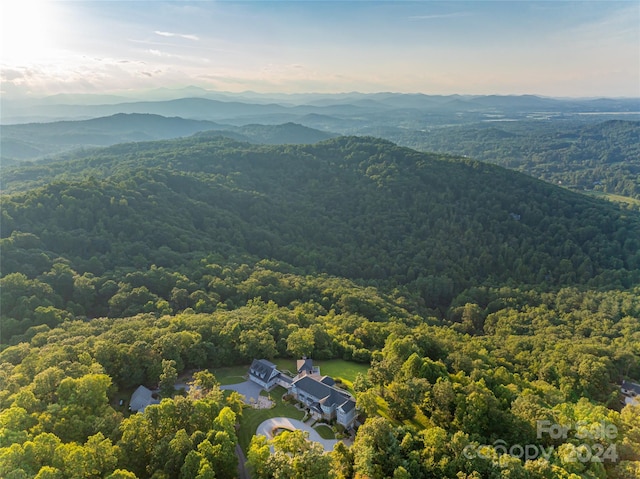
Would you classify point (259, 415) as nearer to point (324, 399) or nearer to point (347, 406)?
point (324, 399)

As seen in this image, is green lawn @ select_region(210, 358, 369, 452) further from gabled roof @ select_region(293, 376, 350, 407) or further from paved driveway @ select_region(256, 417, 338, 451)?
gabled roof @ select_region(293, 376, 350, 407)

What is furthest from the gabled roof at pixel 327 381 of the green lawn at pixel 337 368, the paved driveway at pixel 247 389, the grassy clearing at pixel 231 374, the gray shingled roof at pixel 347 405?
the grassy clearing at pixel 231 374

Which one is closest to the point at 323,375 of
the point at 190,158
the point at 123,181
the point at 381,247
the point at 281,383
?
the point at 281,383

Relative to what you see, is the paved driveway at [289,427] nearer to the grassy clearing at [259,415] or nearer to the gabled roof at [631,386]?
the grassy clearing at [259,415]

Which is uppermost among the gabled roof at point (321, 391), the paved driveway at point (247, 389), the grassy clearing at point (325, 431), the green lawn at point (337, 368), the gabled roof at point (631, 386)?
the gabled roof at point (321, 391)

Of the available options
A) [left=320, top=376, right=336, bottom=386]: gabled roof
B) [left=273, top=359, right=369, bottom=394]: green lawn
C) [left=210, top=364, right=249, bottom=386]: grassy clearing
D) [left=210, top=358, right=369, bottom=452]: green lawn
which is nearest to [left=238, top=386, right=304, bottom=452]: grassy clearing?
[left=210, top=358, right=369, bottom=452]: green lawn

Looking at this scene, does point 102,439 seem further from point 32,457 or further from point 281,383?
point 281,383

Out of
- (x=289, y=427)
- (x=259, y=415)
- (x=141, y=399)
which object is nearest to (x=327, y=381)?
(x=289, y=427)
